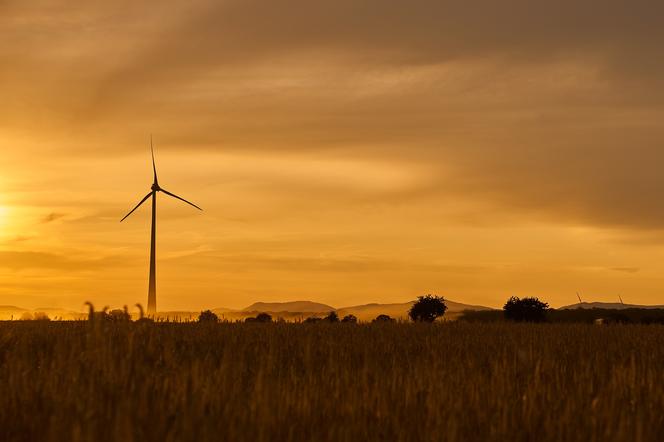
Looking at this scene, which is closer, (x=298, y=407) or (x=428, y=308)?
(x=298, y=407)

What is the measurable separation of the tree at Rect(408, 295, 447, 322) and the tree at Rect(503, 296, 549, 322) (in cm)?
366

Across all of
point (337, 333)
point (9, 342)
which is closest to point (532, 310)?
point (337, 333)

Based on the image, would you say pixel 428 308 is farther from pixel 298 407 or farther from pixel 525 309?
pixel 298 407

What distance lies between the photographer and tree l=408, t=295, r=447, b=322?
45219mm

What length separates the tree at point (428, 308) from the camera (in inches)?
1780

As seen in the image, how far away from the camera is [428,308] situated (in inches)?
1790

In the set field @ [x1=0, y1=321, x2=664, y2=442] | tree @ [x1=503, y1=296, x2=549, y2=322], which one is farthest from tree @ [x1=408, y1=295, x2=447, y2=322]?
field @ [x1=0, y1=321, x2=664, y2=442]

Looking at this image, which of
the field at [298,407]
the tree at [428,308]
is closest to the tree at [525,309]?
the tree at [428,308]

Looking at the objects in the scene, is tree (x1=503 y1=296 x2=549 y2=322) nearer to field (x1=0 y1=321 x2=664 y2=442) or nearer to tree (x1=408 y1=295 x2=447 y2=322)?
tree (x1=408 y1=295 x2=447 y2=322)

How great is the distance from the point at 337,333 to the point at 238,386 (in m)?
10.9

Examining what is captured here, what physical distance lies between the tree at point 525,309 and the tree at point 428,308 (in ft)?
12.0

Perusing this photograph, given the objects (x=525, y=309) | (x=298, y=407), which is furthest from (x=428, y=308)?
(x=298, y=407)

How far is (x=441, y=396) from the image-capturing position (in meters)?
7.72

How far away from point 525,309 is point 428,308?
5431 mm
